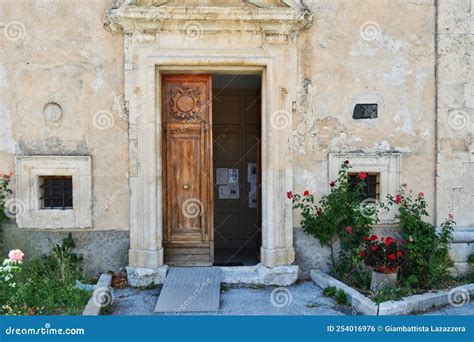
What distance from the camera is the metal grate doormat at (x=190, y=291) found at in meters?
4.24

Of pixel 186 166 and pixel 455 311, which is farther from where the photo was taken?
pixel 186 166

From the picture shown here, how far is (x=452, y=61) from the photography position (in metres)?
5.24

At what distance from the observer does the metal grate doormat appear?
167 inches

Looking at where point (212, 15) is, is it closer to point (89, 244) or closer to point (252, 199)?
point (89, 244)

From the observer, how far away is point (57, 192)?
520 cm

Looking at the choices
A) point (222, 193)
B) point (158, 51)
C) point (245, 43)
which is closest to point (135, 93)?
point (158, 51)

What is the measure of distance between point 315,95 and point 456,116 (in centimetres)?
184

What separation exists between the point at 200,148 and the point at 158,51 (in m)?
1.32

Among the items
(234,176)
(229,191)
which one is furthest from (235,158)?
(229,191)

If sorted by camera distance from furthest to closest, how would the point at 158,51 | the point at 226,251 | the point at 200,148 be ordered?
the point at 226,251 < the point at 200,148 < the point at 158,51

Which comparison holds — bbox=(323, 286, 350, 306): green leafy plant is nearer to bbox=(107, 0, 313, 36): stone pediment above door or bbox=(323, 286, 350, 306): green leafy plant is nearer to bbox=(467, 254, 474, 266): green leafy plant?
bbox=(467, 254, 474, 266): green leafy plant

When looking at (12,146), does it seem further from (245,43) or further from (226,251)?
(226,251)

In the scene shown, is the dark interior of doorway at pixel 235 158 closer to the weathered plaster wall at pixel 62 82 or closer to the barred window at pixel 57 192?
the weathered plaster wall at pixel 62 82

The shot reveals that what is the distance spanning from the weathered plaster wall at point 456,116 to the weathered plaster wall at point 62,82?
13.2ft
